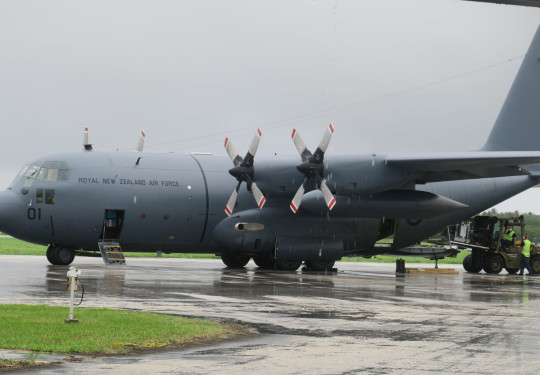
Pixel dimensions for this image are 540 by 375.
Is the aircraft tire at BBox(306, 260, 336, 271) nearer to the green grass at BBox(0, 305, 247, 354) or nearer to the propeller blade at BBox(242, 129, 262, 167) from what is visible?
the propeller blade at BBox(242, 129, 262, 167)

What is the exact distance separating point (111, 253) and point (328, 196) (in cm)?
808

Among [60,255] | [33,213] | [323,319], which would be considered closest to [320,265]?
[60,255]

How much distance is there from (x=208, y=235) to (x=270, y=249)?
246 centimetres

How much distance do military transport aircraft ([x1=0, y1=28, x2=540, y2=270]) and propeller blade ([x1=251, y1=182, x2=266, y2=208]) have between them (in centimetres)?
4

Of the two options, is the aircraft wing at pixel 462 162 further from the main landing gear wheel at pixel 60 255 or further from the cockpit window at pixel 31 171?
the cockpit window at pixel 31 171

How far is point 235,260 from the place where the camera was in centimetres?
3303

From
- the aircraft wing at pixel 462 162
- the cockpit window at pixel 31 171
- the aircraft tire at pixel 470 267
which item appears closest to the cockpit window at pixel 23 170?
the cockpit window at pixel 31 171

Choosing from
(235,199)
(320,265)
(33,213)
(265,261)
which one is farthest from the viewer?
(265,261)

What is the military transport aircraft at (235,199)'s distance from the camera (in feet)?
92.1

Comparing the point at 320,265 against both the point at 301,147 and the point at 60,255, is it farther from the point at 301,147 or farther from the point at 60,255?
the point at 60,255

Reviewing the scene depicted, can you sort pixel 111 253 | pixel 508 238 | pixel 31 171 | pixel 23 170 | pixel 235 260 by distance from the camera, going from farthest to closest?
pixel 508 238
pixel 235 260
pixel 23 170
pixel 31 171
pixel 111 253

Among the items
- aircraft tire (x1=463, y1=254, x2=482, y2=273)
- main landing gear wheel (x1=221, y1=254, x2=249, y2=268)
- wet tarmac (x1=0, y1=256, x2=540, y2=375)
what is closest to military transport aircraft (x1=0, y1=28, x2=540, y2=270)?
main landing gear wheel (x1=221, y1=254, x2=249, y2=268)

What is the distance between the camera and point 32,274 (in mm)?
23328

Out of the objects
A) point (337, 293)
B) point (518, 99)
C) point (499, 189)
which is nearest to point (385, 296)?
point (337, 293)
